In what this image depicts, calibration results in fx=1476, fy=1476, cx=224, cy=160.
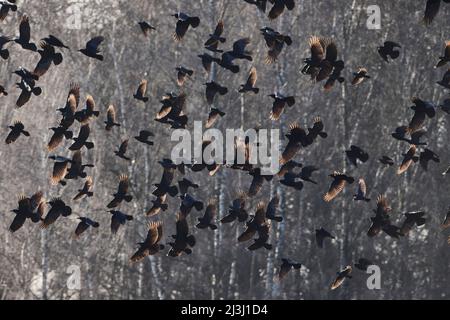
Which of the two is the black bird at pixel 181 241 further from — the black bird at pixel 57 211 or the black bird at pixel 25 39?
the black bird at pixel 25 39

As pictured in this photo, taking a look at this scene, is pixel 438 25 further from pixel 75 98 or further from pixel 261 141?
pixel 75 98

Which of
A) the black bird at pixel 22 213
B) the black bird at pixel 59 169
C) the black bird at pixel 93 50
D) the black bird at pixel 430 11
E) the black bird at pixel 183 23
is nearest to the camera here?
the black bird at pixel 93 50

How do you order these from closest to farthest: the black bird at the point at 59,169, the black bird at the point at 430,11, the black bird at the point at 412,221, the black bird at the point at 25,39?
the black bird at the point at 25,39 → the black bird at the point at 430,11 → the black bird at the point at 59,169 → the black bird at the point at 412,221

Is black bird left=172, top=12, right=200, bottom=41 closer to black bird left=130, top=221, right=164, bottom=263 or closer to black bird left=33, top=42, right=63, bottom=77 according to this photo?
black bird left=33, top=42, right=63, bottom=77

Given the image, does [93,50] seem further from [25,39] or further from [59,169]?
[59,169]

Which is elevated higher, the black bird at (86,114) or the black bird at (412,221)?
the black bird at (86,114)

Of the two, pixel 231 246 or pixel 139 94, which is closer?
pixel 139 94

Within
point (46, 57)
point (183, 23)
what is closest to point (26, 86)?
point (46, 57)

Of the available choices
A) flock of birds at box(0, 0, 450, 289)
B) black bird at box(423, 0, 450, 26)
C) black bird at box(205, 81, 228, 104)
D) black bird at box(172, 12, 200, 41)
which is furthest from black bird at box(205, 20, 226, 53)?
black bird at box(423, 0, 450, 26)

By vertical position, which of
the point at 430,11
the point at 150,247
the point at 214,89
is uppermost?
the point at 430,11

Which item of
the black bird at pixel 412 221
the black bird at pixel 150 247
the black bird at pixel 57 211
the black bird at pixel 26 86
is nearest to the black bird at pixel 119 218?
the black bird at pixel 150 247
